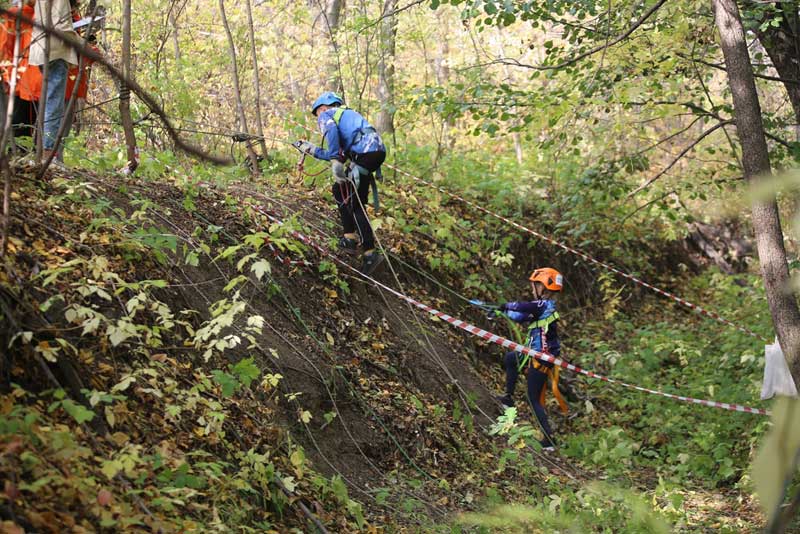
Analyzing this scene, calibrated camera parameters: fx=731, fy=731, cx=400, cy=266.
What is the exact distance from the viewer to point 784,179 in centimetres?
95

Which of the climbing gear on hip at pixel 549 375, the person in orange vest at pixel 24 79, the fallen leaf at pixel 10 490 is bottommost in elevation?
the climbing gear on hip at pixel 549 375

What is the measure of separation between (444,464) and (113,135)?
735 cm

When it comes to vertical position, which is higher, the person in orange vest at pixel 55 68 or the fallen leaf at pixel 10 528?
the person in orange vest at pixel 55 68

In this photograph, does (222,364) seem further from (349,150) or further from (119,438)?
(349,150)

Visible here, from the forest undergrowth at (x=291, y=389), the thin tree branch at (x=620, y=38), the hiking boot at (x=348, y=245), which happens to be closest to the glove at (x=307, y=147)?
the forest undergrowth at (x=291, y=389)

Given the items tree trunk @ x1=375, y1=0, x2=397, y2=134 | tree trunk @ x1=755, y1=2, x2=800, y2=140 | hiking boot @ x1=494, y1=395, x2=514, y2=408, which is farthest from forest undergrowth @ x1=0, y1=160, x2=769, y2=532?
tree trunk @ x1=755, y1=2, x2=800, y2=140

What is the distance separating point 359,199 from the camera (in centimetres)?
765

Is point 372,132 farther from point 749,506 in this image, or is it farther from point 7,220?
point 749,506

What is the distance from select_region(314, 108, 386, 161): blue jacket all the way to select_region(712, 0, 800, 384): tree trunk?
11.0 ft

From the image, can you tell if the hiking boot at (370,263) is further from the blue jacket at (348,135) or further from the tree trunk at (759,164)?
the tree trunk at (759,164)

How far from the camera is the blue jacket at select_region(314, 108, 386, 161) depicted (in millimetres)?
7496

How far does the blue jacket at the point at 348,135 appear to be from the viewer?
295 inches

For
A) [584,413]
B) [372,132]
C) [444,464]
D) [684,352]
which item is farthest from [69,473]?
[684,352]

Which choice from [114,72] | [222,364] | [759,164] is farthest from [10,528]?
[759,164]
